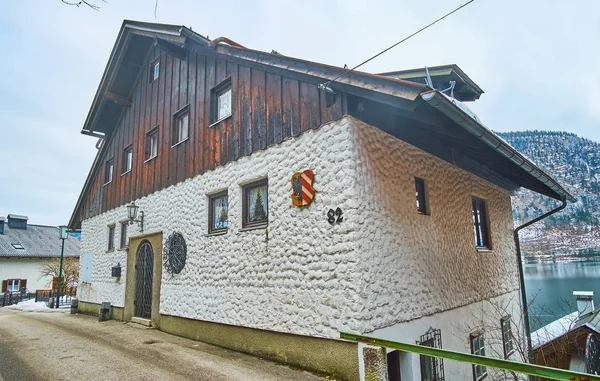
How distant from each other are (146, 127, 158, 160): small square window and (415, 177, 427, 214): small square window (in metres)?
7.41

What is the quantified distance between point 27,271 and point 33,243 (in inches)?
126

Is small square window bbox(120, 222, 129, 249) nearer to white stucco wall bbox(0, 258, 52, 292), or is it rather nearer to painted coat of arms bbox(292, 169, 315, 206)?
painted coat of arms bbox(292, 169, 315, 206)

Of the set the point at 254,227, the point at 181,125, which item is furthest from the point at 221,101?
the point at 254,227

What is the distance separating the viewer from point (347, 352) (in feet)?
16.1

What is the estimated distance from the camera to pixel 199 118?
27.9 feet

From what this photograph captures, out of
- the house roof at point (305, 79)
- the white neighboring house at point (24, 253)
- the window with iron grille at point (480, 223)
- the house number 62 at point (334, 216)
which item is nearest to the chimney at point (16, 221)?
the white neighboring house at point (24, 253)

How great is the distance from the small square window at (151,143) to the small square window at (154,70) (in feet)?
5.46

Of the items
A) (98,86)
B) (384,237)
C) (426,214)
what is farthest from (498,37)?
(98,86)

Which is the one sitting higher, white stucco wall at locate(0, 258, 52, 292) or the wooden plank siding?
the wooden plank siding

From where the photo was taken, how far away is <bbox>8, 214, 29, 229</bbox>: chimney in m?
33.2

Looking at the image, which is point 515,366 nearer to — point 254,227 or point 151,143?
point 254,227

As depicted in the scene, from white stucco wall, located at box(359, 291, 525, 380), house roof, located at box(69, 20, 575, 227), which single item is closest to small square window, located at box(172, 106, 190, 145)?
house roof, located at box(69, 20, 575, 227)

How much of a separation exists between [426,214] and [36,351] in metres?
7.91

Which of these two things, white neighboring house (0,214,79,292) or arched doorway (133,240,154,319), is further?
white neighboring house (0,214,79,292)
